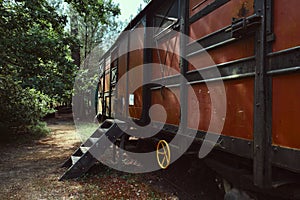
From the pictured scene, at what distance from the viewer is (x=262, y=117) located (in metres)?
1.87

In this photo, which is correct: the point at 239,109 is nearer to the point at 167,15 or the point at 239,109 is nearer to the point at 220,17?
the point at 220,17

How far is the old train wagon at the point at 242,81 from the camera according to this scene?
1727mm

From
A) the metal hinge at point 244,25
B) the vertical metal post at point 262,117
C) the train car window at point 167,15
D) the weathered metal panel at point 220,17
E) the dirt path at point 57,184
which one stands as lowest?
the dirt path at point 57,184

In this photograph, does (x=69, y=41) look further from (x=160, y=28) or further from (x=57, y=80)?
(x=160, y=28)

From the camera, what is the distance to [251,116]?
6.63ft

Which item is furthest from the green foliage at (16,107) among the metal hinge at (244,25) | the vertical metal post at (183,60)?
the metal hinge at (244,25)

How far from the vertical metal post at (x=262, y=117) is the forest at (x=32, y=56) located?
6939mm

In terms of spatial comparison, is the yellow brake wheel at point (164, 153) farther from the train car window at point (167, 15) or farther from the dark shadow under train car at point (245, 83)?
the train car window at point (167, 15)

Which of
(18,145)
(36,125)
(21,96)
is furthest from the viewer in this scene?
(36,125)

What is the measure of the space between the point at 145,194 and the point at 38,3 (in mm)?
6983

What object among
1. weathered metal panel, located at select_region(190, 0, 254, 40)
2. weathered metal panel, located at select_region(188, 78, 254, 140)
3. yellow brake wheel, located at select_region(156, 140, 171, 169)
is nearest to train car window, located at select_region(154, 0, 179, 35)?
weathered metal panel, located at select_region(190, 0, 254, 40)

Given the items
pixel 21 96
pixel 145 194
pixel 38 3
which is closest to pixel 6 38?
pixel 38 3

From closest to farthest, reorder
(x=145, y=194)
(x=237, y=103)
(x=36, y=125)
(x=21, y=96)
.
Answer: (x=237, y=103) → (x=145, y=194) → (x=21, y=96) → (x=36, y=125)

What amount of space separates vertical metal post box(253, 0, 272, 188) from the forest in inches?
273
